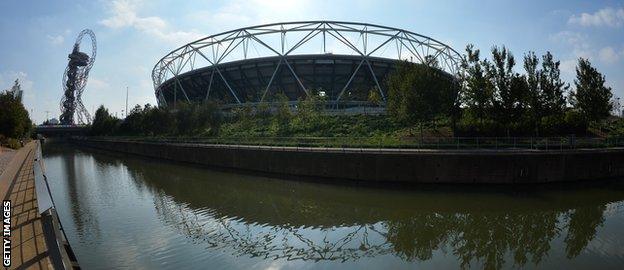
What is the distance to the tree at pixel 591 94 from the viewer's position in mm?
33969

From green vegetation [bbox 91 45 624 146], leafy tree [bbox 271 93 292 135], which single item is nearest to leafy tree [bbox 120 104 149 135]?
leafy tree [bbox 271 93 292 135]

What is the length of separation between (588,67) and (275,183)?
2833cm

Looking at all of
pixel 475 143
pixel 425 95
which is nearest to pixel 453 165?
pixel 475 143

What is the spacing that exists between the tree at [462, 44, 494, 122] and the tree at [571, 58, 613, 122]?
11441 millimetres

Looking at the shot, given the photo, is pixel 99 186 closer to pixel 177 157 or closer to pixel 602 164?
pixel 177 157

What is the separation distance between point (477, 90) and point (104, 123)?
8241 centimetres

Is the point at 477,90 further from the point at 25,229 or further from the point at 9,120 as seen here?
the point at 9,120

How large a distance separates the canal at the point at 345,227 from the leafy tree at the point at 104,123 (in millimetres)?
69558

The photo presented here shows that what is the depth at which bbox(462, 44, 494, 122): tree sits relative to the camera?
1094 inches

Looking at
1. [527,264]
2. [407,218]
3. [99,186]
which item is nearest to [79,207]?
[99,186]

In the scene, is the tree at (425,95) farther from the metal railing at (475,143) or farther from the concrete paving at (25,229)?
the concrete paving at (25,229)

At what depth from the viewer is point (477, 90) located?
91.5 feet

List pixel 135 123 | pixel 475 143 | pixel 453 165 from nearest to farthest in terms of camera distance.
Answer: pixel 453 165
pixel 475 143
pixel 135 123

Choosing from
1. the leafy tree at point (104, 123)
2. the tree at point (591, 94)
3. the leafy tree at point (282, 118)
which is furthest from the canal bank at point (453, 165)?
the leafy tree at point (104, 123)
